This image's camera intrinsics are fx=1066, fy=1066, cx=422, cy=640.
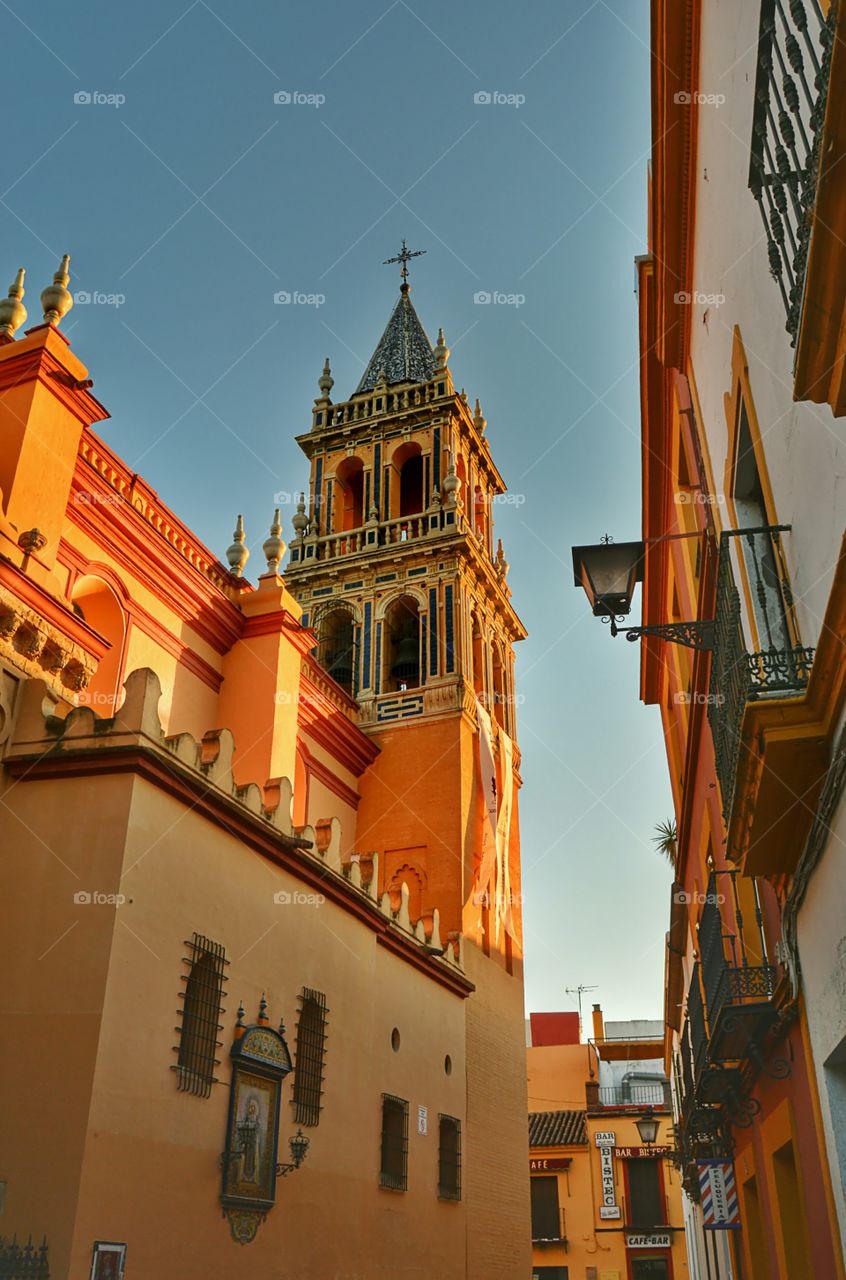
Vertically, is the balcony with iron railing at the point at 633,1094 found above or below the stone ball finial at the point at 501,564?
below

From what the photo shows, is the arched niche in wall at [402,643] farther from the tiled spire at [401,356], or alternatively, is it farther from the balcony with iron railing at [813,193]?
the balcony with iron railing at [813,193]

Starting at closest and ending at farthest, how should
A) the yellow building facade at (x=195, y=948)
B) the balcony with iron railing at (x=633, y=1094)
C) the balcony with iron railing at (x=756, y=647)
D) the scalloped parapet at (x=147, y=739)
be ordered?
the balcony with iron railing at (x=756, y=647), the yellow building facade at (x=195, y=948), the scalloped parapet at (x=147, y=739), the balcony with iron railing at (x=633, y=1094)

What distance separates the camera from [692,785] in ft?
41.8

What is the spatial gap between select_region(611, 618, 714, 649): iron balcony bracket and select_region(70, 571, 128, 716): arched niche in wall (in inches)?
324

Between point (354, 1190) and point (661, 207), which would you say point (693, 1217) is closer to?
point (354, 1190)

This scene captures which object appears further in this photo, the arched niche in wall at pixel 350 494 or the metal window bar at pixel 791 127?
the arched niche in wall at pixel 350 494

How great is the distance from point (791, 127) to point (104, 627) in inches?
470

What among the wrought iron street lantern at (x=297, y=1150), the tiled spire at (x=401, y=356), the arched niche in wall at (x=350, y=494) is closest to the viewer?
the wrought iron street lantern at (x=297, y=1150)

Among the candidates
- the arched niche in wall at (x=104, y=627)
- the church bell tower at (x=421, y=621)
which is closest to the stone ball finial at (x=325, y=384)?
the church bell tower at (x=421, y=621)

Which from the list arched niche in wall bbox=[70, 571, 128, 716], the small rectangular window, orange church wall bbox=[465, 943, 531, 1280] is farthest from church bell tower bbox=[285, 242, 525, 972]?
the small rectangular window

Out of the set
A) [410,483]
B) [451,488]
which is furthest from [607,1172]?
[451,488]

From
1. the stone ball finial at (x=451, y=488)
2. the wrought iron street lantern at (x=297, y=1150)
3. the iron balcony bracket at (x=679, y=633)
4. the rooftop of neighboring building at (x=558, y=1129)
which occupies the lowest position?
the wrought iron street lantern at (x=297, y=1150)

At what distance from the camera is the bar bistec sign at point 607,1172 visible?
2970cm

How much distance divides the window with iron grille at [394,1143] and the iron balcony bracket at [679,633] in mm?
8531
